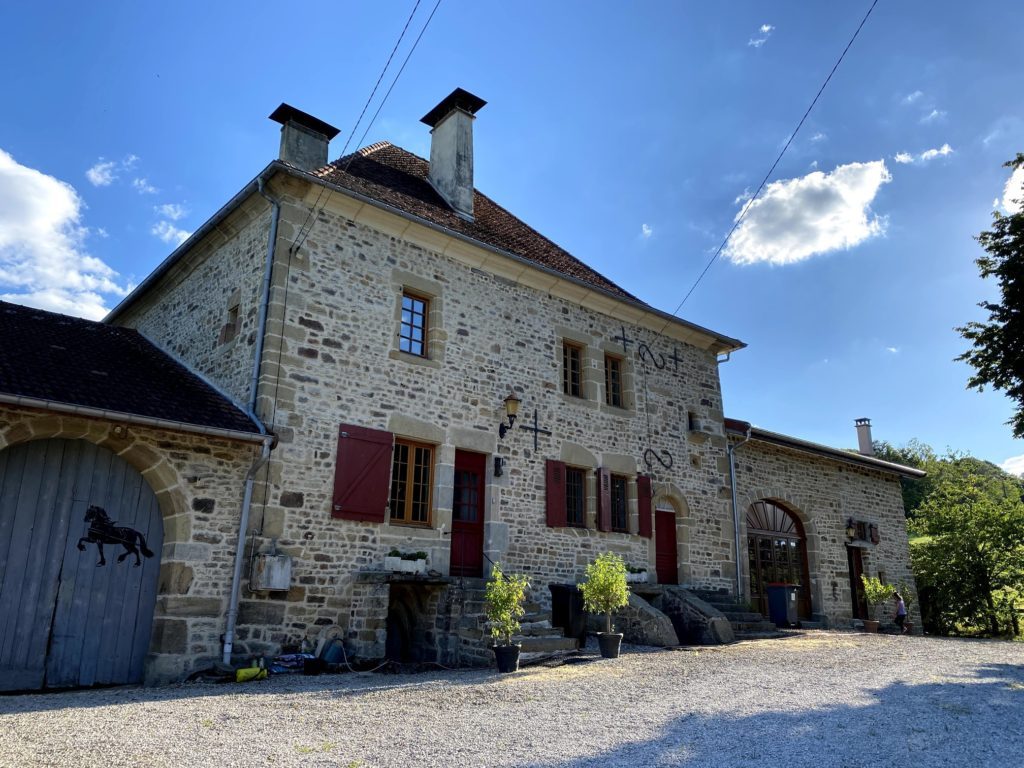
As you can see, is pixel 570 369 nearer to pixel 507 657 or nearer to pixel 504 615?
pixel 504 615

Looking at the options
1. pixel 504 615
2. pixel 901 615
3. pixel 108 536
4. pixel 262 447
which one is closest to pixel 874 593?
pixel 901 615

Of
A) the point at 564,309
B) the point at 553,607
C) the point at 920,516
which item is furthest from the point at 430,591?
the point at 920,516

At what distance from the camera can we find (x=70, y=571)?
23.6ft

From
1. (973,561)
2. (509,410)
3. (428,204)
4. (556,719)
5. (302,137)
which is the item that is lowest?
(556,719)

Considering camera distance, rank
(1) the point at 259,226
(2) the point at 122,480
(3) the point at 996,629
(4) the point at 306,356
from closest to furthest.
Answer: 1. (2) the point at 122,480
2. (4) the point at 306,356
3. (1) the point at 259,226
4. (3) the point at 996,629

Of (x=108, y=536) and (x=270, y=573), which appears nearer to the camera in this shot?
(x=108, y=536)

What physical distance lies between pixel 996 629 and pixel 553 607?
9948 millimetres

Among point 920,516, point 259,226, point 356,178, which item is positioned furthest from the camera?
point 920,516

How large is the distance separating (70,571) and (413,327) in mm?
4953

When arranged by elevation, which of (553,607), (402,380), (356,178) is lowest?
(553,607)

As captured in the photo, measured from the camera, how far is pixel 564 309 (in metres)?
12.1

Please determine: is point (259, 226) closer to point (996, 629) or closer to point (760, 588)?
point (760, 588)

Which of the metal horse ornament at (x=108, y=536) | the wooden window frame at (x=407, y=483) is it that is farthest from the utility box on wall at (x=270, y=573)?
the wooden window frame at (x=407, y=483)

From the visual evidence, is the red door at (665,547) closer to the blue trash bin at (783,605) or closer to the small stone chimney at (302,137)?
the blue trash bin at (783,605)
